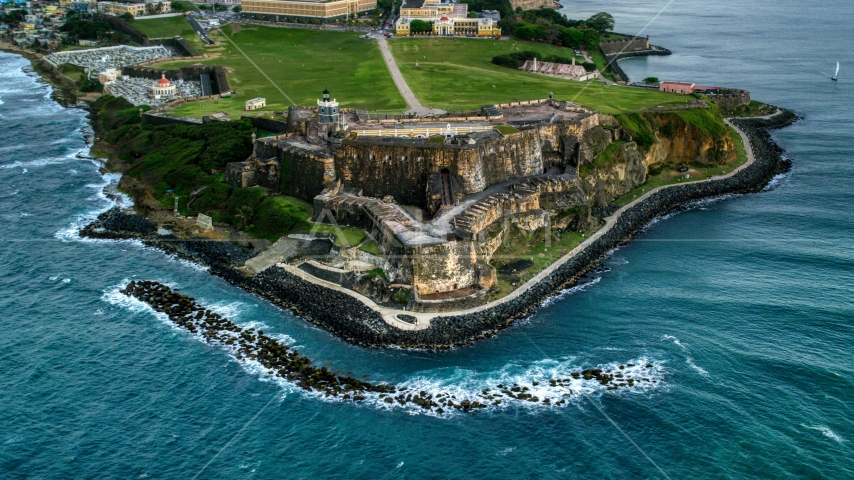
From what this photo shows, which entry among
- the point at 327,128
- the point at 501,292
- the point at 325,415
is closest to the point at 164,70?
the point at 327,128

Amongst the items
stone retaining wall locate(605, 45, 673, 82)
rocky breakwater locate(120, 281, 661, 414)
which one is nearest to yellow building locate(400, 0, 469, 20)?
stone retaining wall locate(605, 45, 673, 82)

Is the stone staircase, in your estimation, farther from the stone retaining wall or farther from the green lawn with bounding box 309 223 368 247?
the stone retaining wall

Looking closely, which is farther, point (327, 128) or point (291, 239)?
point (327, 128)

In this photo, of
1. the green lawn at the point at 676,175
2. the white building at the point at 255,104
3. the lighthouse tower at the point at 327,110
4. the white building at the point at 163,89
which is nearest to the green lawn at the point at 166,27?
Answer: the white building at the point at 163,89

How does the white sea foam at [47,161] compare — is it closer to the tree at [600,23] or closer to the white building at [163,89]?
the white building at [163,89]

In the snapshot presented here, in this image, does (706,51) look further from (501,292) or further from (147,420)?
(147,420)

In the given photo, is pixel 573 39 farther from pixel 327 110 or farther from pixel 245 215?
pixel 245 215

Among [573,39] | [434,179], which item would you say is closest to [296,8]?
[573,39]
